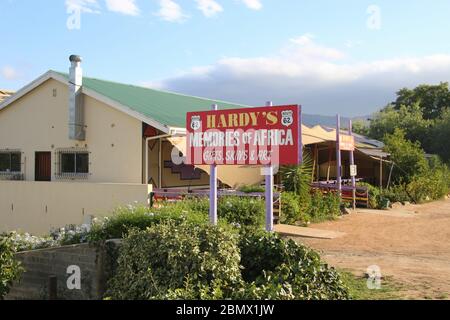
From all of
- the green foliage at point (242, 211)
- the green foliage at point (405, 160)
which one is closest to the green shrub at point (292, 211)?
the green foliage at point (242, 211)

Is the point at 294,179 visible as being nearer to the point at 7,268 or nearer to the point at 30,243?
the point at 30,243

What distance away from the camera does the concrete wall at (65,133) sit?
15.2 metres

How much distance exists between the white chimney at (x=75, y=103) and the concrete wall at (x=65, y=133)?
0.66 ft

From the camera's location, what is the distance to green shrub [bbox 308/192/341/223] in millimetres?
14345

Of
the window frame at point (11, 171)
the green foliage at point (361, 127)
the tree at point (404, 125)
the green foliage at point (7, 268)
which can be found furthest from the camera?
the green foliage at point (361, 127)

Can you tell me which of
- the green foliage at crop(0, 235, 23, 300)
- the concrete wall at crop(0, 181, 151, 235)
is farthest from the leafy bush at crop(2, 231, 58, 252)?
the concrete wall at crop(0, 181, 151, 235)

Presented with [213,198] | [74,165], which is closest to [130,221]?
[213,198]

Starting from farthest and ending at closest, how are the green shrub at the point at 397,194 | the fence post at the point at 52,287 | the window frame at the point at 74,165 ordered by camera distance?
the green shrub at the point at 397,194, the window frame at the point at 74,165, the fence post at the point at 52,287

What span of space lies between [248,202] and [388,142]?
15.5 metres

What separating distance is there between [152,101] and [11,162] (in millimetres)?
5916

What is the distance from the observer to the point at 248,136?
8586 millimetres

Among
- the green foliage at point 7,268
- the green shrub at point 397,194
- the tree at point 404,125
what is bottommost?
the green foliage at point 7,268

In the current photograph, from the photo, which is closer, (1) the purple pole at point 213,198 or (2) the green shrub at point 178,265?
(2) the green shrub at point 178,265

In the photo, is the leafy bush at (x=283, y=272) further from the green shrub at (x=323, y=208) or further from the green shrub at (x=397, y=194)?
the green shrub at (x=397, y=194)
